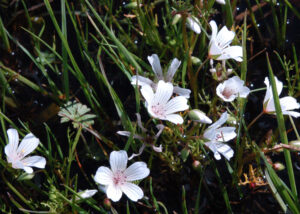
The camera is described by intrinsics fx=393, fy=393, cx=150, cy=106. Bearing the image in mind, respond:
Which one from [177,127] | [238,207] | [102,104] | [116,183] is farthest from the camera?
[102,104]

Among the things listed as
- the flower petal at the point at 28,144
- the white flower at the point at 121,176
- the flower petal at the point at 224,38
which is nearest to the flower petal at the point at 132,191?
A: the white flower at the point at 121,176

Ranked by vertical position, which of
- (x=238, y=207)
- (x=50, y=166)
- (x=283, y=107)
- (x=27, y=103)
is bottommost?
(x=238, y=207)

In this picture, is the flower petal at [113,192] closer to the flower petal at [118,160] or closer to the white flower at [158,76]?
the flower petal at [118,160]

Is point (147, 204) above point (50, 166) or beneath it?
beneath

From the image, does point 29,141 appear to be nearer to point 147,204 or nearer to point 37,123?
point 37,123

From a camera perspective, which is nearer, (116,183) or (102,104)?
(116,183)

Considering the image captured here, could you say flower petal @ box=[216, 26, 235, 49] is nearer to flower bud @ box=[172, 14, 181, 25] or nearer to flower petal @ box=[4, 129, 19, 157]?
flower bud @ box=[172, 14, 181, 25]

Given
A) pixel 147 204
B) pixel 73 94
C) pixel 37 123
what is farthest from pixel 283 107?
pixel 37 123

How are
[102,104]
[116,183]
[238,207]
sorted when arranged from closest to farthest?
[116,183] < [238,207] < [102,104]
